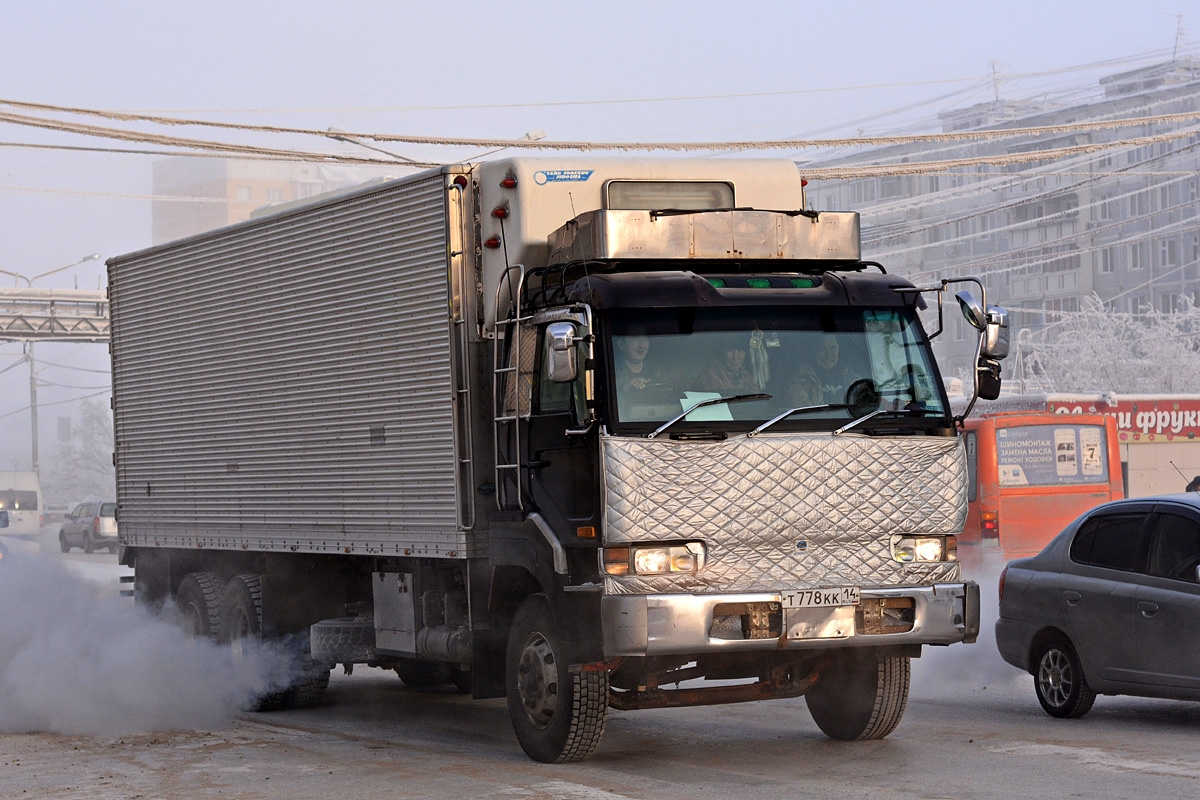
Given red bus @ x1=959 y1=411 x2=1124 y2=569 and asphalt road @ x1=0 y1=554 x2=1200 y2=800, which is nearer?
asphalt road @ x1=0 y1=554 x2=1200 y2=800

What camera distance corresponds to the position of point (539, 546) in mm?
9203

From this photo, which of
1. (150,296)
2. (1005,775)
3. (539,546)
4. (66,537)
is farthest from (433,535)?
(66,537)

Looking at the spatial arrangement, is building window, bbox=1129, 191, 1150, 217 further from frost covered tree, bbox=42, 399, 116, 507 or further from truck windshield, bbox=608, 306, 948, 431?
truck windshield, bbox=608, 306, 948, 431

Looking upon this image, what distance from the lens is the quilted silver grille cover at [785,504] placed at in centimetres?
848

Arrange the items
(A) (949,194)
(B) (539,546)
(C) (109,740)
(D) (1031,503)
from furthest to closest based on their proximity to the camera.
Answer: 1. (A) (949,194)
2. (D) (1031,503)
3. (C) (109,740)
4. (B) (539,546)

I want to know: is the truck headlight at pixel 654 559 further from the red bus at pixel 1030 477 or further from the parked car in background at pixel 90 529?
the parked car in background at pixel 90 529

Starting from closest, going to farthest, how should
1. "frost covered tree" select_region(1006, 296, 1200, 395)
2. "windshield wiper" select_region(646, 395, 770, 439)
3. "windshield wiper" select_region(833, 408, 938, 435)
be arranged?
"windshield wiper" select_region(646, 395, 770, 439)
"windshield wiper" select_region(833, 408, 938, 435)
"frost covered tree" select_region(1006, 296, 1200, 395)

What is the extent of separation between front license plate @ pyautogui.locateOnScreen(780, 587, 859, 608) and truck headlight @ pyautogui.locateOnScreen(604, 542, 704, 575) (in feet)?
1.77

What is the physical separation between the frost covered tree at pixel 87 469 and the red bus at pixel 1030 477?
92.6 meters

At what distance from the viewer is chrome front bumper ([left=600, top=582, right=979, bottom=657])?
8.44 meters

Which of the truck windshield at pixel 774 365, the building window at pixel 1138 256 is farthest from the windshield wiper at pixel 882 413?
the building window at pixel 1138 256

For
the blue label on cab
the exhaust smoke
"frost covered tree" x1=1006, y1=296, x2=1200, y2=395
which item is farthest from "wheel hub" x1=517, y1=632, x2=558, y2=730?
"frost covered tree" x1=1006, y1=296, x2=1200, y2=395

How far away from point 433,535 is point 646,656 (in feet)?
7.80

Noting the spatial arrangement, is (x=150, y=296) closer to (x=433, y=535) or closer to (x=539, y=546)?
(x=433, y=535)
